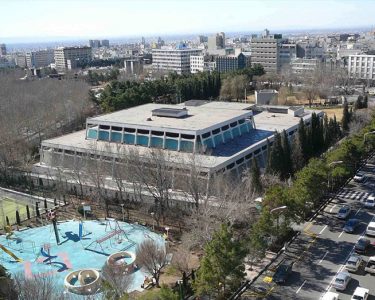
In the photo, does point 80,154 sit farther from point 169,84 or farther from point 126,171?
point 169,84

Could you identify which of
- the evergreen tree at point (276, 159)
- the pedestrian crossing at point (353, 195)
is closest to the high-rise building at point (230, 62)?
the evergreen tree at point (276, 159)

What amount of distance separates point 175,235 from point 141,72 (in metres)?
119

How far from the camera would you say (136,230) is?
3975 centimetres

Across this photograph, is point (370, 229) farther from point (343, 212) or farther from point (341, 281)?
point (341, 281)

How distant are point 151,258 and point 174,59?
151 meters

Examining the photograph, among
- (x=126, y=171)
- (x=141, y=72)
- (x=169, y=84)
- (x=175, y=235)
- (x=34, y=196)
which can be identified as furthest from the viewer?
(x=141, y=72)

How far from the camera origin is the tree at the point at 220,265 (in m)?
26.0

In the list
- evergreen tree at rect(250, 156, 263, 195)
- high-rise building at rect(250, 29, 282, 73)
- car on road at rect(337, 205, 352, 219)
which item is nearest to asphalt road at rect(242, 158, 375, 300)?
car on road at rect(337, 205, 352, 219)

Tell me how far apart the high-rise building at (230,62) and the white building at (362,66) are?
3572 centimetres

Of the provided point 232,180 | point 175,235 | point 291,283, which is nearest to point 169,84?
point 232,180

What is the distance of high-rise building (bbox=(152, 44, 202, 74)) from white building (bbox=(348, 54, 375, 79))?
211 feet

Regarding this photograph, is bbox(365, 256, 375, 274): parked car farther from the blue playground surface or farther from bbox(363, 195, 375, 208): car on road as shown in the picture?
the blue playground surface

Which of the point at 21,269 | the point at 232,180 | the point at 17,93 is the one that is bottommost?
the point at 21,269

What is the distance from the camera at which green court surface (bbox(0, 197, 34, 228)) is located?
44594mm
